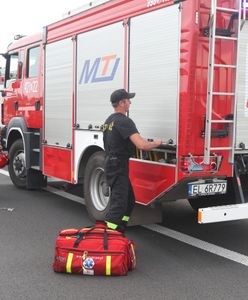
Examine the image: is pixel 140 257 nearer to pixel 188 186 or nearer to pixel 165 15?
pixel 188 186

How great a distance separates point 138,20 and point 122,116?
53.5 inches

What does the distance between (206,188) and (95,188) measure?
2.08 m

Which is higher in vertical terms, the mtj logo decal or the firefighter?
the mtj logo decal

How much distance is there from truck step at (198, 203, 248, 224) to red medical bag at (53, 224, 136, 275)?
0.79 metres

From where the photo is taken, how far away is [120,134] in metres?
5.20

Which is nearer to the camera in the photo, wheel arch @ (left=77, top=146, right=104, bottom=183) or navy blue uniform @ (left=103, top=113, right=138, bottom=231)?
navy blue uniform @ (left=103, top=113, right=138, bottom=231)

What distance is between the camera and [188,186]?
5297mm

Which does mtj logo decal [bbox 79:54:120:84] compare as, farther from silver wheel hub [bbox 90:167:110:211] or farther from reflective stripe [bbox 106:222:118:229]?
reflective stripe [bbox 106:222:118:229]

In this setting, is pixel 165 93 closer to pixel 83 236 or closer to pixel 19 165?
pixel 83 236

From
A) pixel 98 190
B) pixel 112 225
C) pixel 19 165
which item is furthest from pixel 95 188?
pixel 19 165

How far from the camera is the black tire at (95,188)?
677 cm

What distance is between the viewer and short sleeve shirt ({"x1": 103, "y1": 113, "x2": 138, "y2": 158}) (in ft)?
16.9

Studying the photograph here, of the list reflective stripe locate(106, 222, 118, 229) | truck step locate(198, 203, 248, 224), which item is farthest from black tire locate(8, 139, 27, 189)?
truck step locate(198, 203, 248, 224)

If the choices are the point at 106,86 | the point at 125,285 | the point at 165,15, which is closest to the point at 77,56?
the point at 106,86
